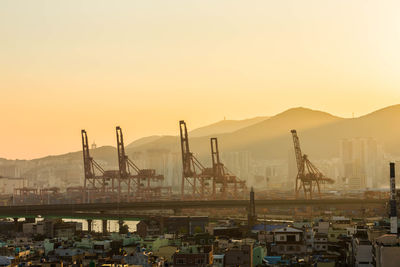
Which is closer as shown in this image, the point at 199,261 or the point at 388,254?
the point at 388,254

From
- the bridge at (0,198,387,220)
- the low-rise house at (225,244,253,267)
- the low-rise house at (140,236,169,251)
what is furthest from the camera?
the bridge at (0,198,387,220)

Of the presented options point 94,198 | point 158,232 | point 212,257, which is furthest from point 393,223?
point 94,198

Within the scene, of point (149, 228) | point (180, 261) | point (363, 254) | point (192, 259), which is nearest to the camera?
point (180, 261)

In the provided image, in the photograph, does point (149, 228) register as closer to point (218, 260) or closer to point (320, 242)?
point (320, 242)

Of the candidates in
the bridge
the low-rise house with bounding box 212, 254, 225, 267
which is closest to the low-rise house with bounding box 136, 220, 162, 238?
the bridge

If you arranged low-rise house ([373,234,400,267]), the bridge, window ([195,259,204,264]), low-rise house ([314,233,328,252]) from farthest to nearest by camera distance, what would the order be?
the bridge
low-rise house ([314,233,328,252])
window ([195,259,204,264])
low-rise house ([373,234,400,267])

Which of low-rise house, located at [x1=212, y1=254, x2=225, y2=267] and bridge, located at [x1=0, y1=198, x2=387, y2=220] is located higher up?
bridge, located at [x1=0, y1=198, x2=387, y2=220]

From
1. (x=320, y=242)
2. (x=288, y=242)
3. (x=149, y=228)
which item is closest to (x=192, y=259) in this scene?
(x=288, y=242)

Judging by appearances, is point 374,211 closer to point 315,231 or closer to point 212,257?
point 315,231

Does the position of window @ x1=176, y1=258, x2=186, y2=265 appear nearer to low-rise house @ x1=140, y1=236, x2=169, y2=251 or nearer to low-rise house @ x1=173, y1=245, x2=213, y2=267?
low-rise house @ x1=173, y1=245, x2=213, y2=267

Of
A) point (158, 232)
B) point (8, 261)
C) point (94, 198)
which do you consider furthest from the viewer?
point (94, 198)

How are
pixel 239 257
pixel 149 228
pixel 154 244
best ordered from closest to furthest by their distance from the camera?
pixel 239 257, pixel 154 244, pixel 149 228
